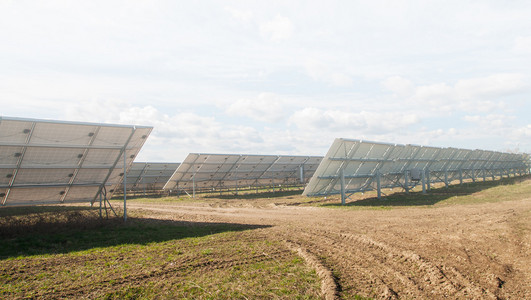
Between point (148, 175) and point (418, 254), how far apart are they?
37.4 meters

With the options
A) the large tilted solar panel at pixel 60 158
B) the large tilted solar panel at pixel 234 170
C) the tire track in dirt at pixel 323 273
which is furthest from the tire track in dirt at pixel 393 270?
the large tilted solar panel at pixel 234 170

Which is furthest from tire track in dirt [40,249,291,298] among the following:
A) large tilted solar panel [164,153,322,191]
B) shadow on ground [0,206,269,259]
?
large tilted solar panel [164,153,322,191]

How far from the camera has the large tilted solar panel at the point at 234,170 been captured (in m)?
33.4

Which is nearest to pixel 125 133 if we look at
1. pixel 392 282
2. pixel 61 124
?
pixel 61 124

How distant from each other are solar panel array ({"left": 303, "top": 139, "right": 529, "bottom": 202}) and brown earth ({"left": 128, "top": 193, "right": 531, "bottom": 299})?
20.7 feet

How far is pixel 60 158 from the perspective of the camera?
1373cm

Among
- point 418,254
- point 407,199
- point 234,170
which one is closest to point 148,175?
point 234,170

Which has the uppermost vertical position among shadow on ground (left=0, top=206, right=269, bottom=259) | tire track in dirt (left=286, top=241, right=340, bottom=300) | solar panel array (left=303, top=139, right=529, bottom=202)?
solar panel array (left=303, top=139, right=529, bottom=202)

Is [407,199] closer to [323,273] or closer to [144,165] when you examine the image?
[323,273]

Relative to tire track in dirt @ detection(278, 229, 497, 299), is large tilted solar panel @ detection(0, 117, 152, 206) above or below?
below

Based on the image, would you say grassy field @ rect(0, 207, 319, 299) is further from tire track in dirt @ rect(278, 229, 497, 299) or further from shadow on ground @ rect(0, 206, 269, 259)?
tire track in dirt @ rect(278, 229, 497, 299)

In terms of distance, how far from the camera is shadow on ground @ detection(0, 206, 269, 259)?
35.2 ft

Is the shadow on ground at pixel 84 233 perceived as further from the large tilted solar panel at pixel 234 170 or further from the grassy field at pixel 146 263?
the large tilted solar panel at pixel 234 170

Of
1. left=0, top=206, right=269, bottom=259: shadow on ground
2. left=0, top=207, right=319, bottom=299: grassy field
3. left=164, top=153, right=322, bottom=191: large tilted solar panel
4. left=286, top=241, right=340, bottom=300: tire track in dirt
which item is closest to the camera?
left=286, top=241, right=340, bottom=300: tire track in dirt
